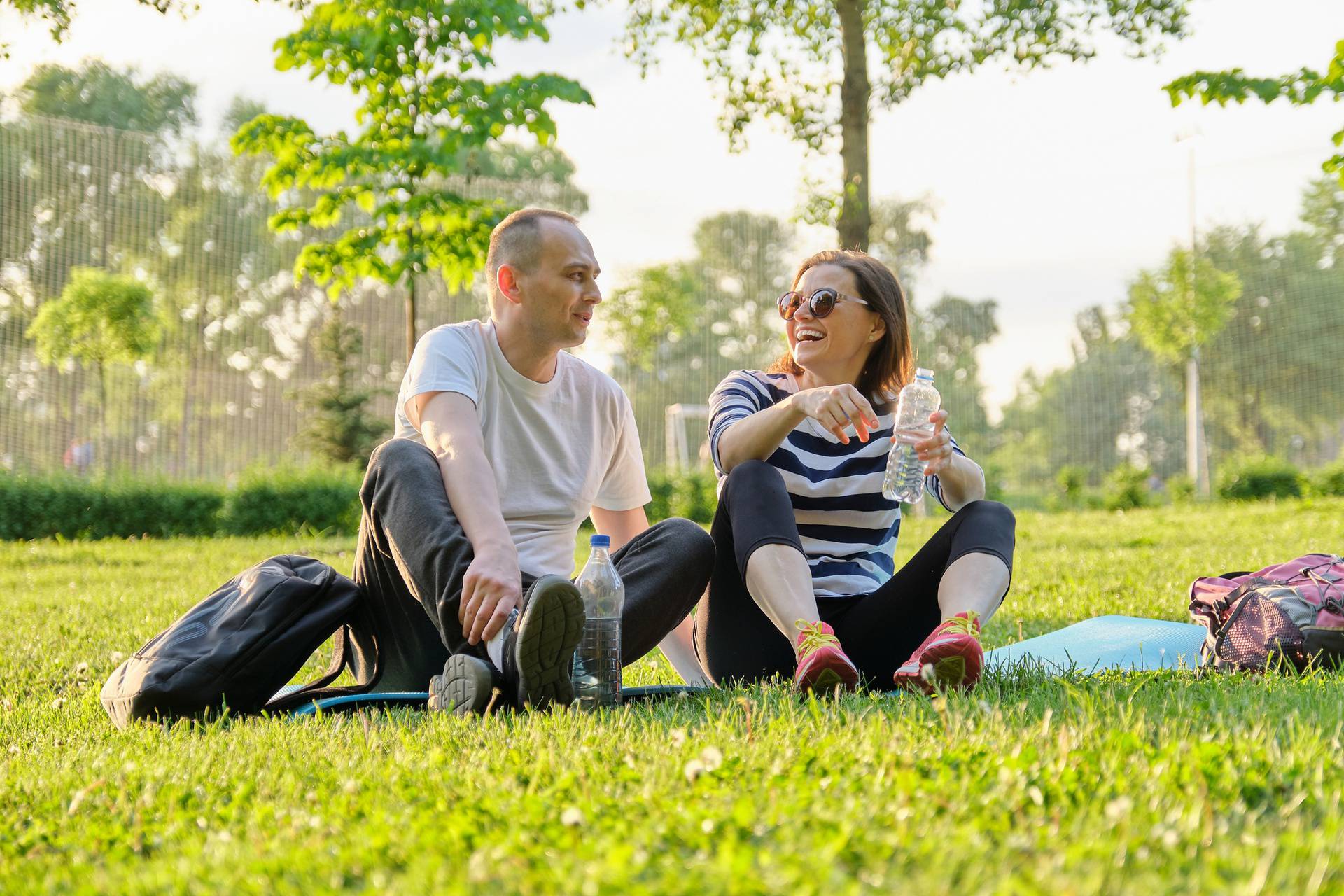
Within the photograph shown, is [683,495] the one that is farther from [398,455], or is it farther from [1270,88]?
[398,455]

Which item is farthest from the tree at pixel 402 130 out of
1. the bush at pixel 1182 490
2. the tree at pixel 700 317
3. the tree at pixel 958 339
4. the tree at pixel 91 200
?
the tree at pixel 958 339

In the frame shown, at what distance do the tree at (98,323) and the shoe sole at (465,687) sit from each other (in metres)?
17.7

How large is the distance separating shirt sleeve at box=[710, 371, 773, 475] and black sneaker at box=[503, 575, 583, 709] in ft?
2.94

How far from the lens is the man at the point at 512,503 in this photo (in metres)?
3.02

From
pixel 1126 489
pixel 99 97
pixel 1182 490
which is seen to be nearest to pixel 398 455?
pixel 1126 489

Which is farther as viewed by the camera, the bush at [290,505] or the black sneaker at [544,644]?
the bush at [290,505]

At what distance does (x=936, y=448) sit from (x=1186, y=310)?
81.0ft

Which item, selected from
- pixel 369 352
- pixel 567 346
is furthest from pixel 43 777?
pixel 369 352

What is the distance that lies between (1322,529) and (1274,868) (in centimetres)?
1011

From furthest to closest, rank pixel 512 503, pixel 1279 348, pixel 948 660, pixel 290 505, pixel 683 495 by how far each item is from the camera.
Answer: pixel 1279 348 → pixel 683 495 → pixel 290 505 → pixel 512 503 → pixel 948 660

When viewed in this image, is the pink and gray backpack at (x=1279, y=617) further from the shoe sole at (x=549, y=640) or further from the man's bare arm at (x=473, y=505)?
the man's bare arm at (x=473, y=505)

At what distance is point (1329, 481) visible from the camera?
17.9 metres

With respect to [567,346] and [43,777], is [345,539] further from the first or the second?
[43,777]

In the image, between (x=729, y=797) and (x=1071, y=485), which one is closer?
(x=729, y=797)
